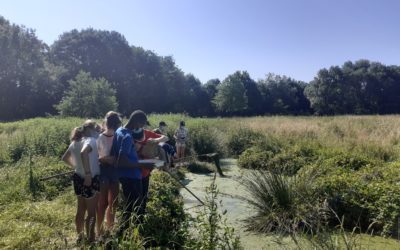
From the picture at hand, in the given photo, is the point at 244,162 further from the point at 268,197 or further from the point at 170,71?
the point at 170,71

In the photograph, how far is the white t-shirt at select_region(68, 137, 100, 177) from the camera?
13.8 feet

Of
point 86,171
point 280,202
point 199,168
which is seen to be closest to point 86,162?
point 86,171

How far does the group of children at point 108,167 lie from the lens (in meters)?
4.19

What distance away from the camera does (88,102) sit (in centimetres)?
2302

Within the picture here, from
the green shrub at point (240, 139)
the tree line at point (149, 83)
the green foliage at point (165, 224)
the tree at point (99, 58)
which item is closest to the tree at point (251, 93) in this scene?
the tree line at point (149, 83)

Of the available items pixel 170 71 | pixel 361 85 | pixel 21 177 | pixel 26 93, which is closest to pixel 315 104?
pixel 361 85

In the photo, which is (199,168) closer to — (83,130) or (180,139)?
(180,139)

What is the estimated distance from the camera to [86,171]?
411 cm

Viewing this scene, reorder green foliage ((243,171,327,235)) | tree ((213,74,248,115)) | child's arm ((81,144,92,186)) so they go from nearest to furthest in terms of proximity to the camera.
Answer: child's arm ((81,144,92,186)) → green foliage ((243,171,327,235)) → tree ((213,74,248,115))

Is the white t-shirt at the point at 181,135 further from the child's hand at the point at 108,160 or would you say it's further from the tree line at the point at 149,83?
the tree line at the point at 149,83

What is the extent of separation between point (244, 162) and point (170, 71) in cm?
4087

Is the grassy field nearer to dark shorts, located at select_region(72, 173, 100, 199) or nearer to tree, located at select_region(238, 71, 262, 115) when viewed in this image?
dark shorts, located at select_region(72, 173, 100, 199)

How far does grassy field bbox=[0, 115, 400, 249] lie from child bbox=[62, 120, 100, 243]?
37 cm

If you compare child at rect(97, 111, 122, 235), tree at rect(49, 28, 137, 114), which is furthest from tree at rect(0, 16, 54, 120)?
child at rect(97, 111, 122, 235)
